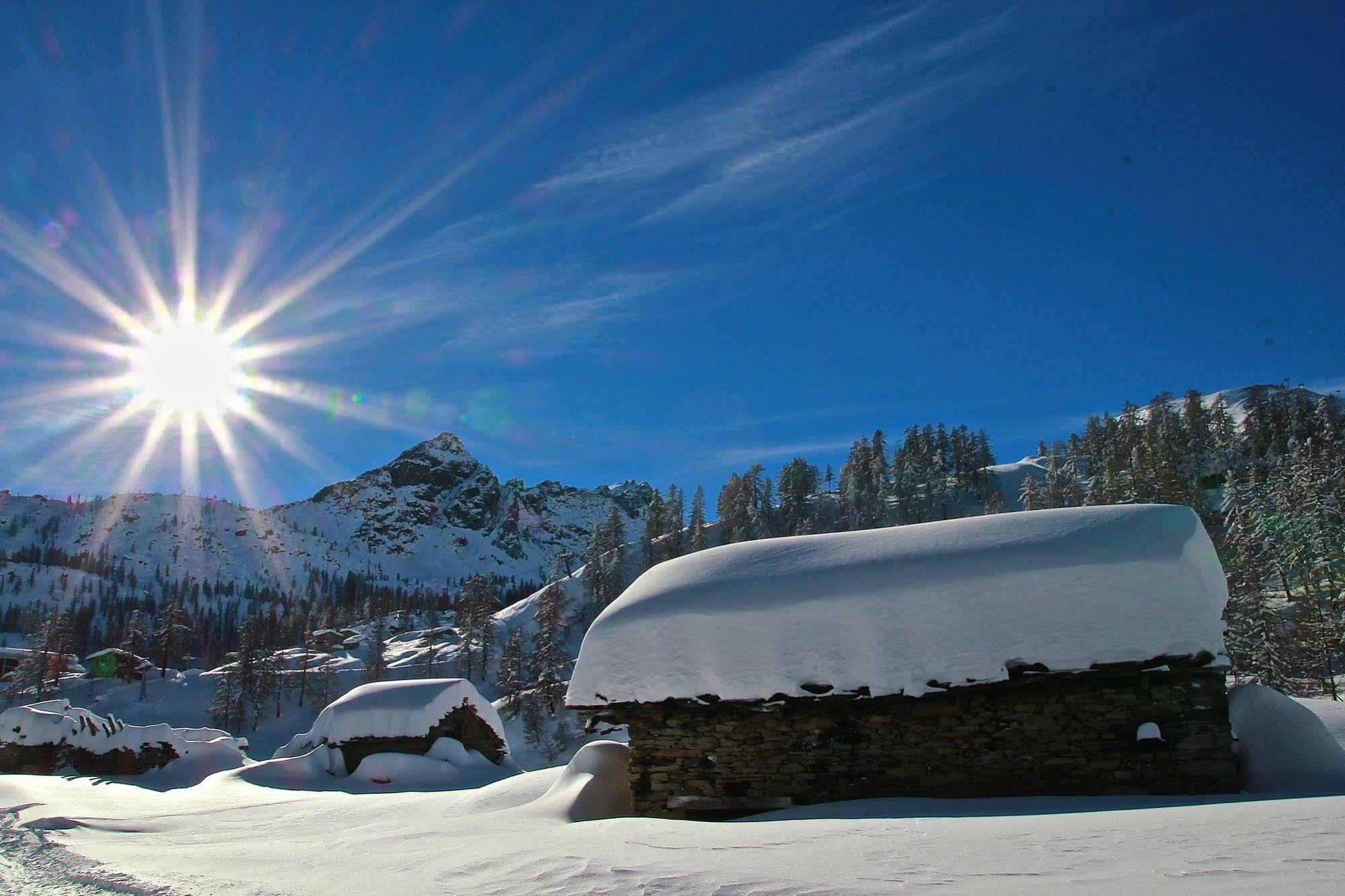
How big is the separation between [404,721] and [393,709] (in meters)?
0.53

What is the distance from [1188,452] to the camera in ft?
287

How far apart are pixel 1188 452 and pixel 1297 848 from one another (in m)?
101

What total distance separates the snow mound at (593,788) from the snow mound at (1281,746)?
8.65 m

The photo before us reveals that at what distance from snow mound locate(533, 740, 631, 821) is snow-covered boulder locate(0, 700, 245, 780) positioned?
27097 mm

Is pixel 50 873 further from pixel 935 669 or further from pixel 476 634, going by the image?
pixel 476 634

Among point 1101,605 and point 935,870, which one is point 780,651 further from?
point 935,870

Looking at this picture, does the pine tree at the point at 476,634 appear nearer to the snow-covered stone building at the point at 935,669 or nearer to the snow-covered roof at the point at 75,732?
the snow-covered roof at the point at 75,732

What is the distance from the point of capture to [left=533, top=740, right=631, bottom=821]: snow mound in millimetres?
11547

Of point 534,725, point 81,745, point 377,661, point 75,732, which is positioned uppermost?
point 377,661

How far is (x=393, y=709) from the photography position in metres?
22.7

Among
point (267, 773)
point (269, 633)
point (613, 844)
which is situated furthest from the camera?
point (269, 633)

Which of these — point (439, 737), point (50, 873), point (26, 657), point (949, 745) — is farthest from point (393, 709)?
point (26, 657)

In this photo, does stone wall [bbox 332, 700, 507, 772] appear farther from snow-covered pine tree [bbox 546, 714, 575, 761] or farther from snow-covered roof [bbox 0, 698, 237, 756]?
snow-covered pine tree [bbox 546, 714, 575, 761]

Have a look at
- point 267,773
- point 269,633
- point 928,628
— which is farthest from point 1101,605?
point 269,633
